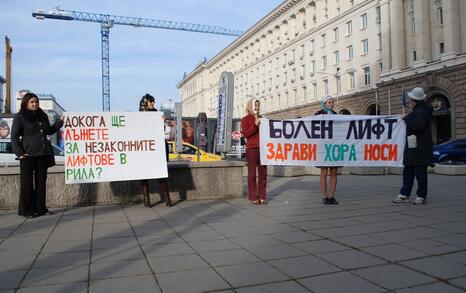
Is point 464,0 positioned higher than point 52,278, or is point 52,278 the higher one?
point 464,0

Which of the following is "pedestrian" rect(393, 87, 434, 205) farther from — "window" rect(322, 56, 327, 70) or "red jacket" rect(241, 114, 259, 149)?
"window" rect(322, 56, 327, 70)

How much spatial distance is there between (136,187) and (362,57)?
2083 inches

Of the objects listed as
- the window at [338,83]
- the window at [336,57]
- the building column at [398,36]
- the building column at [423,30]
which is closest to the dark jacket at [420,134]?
the building column at [423,30]

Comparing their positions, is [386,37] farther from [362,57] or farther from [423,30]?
[362,57]

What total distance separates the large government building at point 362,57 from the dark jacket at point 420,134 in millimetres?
35357

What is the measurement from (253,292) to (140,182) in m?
5.44

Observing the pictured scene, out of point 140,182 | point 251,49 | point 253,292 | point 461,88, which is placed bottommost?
point 253,292

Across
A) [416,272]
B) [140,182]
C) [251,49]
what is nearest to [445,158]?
[140,182]

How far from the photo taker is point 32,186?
23.2 ft

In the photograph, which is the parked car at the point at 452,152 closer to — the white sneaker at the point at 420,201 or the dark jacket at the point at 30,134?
the white sneaker at the point at 420,201

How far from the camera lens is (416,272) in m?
3.94

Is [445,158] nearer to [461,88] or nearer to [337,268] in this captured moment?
[461,88]

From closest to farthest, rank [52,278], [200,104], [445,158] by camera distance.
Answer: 1. [52,278]
2. [445,158]
3. [200,104]

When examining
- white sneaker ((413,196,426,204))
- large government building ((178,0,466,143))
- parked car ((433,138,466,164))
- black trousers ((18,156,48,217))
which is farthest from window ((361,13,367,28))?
black trousers ((18,156,48,217))
